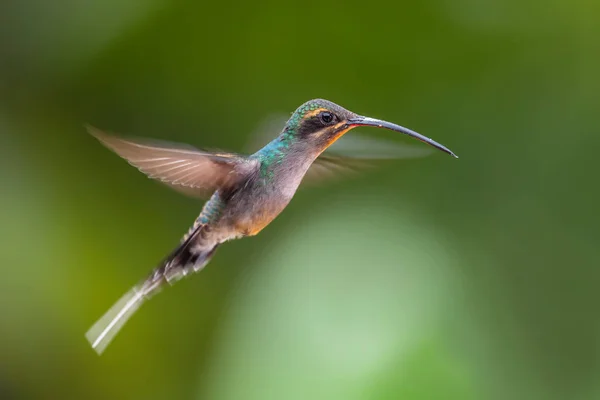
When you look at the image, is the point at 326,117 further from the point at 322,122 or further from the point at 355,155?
the point at 355,155

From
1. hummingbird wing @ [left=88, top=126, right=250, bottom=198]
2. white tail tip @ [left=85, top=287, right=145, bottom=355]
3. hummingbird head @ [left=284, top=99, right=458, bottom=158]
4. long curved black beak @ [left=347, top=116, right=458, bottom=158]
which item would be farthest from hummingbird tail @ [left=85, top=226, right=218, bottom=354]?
long curved black beak @ [left=347, top=116, right=458, bottom=158]

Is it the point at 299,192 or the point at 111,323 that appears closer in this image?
the point at 111,323

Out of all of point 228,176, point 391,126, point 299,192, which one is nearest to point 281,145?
point 228,176

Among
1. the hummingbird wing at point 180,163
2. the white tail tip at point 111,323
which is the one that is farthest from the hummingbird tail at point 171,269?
the hummingbird wing at point 180,163

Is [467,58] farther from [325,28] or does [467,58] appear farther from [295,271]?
[295,271]

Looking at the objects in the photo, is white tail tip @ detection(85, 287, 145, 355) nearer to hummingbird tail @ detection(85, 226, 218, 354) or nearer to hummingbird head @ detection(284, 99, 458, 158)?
hummingbird tail @ detection(85, 226, 218, 354)

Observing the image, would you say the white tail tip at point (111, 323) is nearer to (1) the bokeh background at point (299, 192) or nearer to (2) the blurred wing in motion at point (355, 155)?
(2) the blurred wing in motion at point (355, 155)
